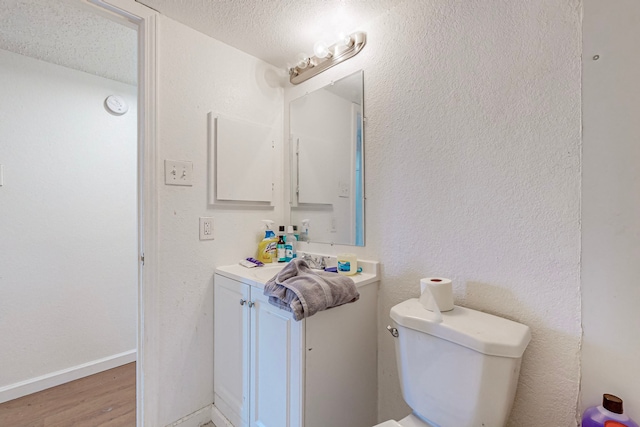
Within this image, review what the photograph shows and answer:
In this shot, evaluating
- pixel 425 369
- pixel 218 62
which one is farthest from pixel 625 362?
pixel 218 62

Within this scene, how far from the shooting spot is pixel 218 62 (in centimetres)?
151

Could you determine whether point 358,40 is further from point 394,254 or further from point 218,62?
point 394,254

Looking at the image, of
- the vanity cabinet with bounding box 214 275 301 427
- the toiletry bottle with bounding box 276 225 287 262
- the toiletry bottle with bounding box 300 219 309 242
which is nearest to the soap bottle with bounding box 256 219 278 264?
the toiletry bottle with bounding box 276 225 287 262

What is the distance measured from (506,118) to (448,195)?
0.33 m

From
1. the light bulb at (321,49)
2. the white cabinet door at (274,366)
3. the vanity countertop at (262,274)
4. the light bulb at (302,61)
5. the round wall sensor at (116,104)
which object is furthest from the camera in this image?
the round wall sensor at (116,104)

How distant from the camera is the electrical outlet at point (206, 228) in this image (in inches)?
56.7

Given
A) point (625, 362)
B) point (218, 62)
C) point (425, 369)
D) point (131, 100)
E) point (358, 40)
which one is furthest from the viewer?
point (131, 100)

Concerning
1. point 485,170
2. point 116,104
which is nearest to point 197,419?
point 485,170

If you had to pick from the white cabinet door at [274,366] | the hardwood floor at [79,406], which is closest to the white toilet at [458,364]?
the white cabinet door at [274,366]

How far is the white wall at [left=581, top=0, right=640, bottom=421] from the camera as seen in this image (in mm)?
729

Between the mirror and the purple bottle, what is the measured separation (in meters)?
0.90

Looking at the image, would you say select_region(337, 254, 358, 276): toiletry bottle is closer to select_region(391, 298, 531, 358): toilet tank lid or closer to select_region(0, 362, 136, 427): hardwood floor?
select_region(391, 298, 531, 358): toilet tank lid

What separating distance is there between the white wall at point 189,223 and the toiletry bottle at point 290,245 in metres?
0.24

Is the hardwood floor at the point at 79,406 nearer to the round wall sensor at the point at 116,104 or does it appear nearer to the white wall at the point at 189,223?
the white wall at the point at 189,223
